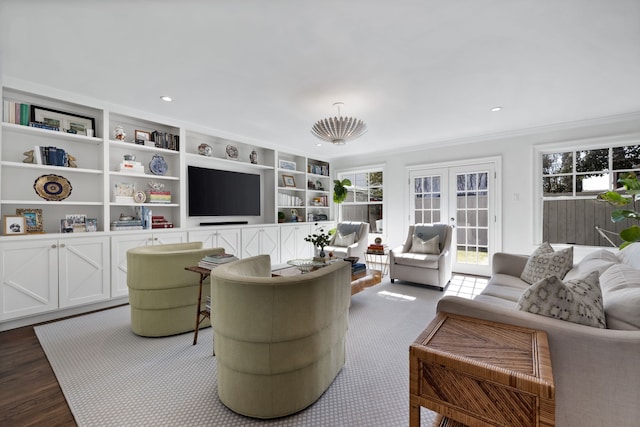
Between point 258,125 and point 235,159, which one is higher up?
point 258,125

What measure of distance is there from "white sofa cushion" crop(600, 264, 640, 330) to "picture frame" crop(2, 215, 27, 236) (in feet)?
14.9

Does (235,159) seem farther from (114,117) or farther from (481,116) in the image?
(481,116)

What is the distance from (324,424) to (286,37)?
2.48 metres

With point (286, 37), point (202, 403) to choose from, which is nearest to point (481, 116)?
point (286, 37)

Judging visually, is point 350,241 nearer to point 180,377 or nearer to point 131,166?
point 131,166

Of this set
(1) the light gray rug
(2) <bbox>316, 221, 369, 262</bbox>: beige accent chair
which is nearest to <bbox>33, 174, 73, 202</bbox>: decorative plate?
(1) the light gray rug

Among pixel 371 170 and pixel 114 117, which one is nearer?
pixel 114 117

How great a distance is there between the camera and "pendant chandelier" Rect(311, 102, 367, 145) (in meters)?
3.22

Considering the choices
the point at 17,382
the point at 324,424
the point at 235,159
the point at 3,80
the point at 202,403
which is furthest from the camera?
the point at 235,159

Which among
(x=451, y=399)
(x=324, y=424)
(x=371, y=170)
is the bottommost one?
(x=324, y=424)

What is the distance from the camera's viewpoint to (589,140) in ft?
13.3

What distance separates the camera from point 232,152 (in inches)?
197

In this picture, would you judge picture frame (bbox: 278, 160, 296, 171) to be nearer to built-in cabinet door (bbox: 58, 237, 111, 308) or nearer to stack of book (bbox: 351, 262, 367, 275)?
stack of book (bbox: 351, 262, 367, 275)

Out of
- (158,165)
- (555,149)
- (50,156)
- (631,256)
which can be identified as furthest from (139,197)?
(555,149)
